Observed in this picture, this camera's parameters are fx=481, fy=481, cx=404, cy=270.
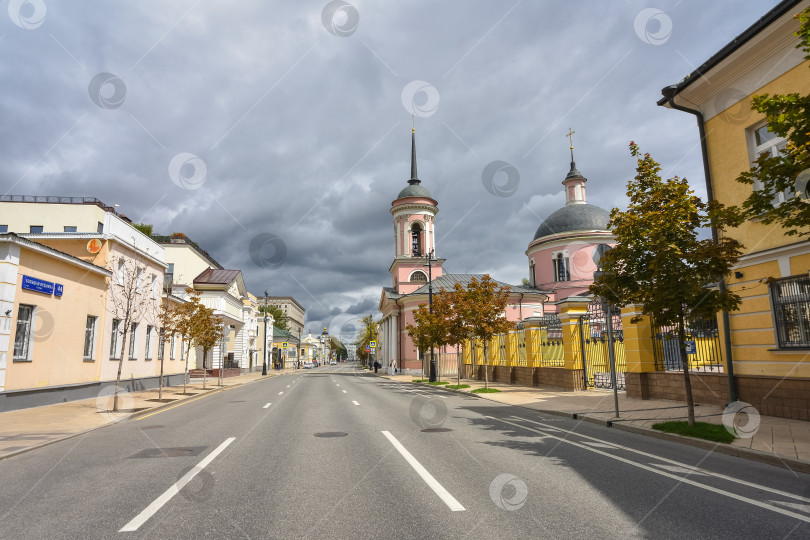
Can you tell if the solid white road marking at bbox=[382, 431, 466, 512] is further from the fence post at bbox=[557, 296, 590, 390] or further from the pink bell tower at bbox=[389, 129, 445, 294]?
the pink bell tower at bbox=[389, 129, 445, 294]

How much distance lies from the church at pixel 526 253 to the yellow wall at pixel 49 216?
27.6 metres

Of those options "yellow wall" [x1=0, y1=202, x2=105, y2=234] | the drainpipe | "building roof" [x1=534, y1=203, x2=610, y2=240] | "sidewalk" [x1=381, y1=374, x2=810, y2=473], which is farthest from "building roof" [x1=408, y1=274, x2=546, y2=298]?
the drainpipe

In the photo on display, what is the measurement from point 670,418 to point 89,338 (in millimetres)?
21347

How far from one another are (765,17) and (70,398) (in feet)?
→ 81.2

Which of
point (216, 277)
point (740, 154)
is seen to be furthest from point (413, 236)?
point (740, 154)

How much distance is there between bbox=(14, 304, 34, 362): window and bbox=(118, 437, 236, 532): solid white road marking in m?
11.7

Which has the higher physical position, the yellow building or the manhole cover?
the yellow building

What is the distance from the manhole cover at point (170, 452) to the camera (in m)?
8.13

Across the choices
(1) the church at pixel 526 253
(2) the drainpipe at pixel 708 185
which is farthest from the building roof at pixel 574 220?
(2) the drainpipe at pixel 708 185

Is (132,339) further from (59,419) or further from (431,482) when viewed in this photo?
(431,482)

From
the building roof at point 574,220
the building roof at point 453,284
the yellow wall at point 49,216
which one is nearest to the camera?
the yellow wall at point 49,216

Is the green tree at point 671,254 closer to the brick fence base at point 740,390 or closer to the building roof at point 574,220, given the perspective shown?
the brick fence base at point 740,390

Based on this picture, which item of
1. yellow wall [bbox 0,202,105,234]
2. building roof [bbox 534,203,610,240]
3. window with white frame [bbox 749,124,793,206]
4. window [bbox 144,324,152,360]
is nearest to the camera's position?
window with white frame [bbox 749,124,793,206]

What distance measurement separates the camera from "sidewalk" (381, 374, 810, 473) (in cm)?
771
